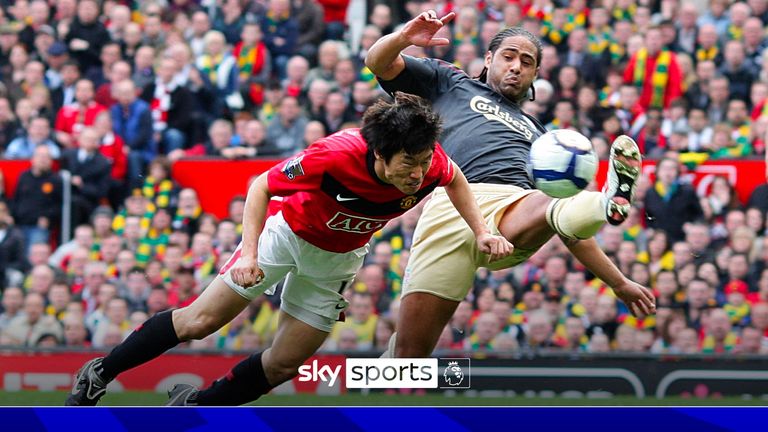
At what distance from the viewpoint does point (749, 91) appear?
11562 mm

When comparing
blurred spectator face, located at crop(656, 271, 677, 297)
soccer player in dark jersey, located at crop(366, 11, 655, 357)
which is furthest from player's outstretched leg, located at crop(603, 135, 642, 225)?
blurred spectator face, located at crop(656, 271, 677, 297)

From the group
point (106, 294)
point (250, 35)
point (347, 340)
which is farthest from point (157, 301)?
point (250, 35)

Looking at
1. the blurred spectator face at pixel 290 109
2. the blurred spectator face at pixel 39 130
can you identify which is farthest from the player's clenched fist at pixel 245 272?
the blurred spectator face at pixel 39 130

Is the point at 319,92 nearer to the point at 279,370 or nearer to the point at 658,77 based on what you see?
the point at 658,77

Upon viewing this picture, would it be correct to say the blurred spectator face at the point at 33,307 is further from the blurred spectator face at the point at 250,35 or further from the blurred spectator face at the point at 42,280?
the blurred spectator face at the point at 250,35

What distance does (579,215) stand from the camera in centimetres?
600

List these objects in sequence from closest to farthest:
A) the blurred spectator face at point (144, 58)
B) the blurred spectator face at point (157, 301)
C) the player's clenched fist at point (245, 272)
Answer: the player's clenched fist at point (245, 272)
the blurred spectator face at point (157, 301)
the blurred spectator face at point (144, 58)

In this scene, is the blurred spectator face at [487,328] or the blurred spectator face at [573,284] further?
the blurred spectator face at [573,284]

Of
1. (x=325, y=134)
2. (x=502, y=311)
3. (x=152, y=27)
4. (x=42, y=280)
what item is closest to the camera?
(x=502, y=311)

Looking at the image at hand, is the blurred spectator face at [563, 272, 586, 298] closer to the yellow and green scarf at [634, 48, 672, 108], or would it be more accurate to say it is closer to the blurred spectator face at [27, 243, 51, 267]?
the yellow and green scarf at [634, 48, 672, 108]

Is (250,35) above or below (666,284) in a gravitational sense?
above

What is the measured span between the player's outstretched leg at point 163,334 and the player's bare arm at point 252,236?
12.4 inches

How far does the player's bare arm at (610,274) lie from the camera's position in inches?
260

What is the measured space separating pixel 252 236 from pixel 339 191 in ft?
1.52
